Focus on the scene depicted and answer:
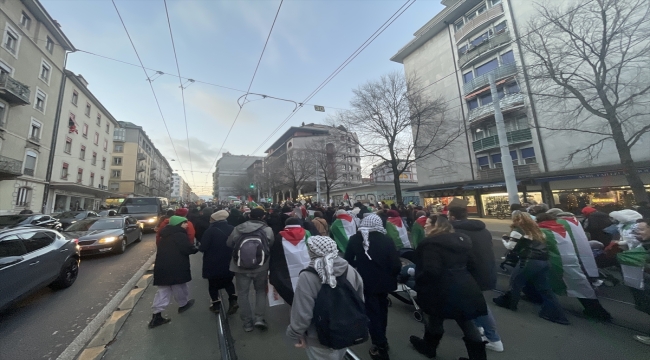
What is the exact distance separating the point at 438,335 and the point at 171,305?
4.77 m

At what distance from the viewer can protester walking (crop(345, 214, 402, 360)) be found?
9.77 ft

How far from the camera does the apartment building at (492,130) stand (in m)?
16.0

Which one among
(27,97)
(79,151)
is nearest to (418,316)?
(27,97)

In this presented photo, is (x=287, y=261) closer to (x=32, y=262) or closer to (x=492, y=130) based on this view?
(x=32, y=262)

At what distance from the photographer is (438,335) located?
2.94 m

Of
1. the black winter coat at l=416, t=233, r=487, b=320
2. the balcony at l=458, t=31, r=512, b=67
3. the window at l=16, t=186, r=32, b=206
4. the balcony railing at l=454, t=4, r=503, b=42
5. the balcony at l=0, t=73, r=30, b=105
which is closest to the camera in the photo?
the black winter coat at l=416, t=233, r=487, b=320

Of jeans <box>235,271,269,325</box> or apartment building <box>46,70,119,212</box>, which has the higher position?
apartment building <box>46,70,119,212</box>

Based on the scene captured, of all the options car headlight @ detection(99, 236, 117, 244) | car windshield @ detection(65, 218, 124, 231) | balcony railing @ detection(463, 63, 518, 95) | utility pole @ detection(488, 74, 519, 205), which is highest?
balcony railing @ detection(463, 63, 518, 95)

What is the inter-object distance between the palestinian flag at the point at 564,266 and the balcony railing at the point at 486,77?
19.3 meters

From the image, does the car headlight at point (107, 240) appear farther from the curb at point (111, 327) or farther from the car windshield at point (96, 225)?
the curb at point (111, 327)

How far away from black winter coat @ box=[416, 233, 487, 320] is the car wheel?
7.83 meters

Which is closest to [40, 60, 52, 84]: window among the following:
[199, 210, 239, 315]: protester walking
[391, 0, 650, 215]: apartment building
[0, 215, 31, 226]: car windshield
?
[0, 215, 31, 226]: car windshield

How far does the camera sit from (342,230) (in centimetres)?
654

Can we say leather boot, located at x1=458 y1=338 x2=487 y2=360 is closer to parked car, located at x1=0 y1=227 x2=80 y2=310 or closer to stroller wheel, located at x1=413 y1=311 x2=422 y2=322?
stroller wheel, located at x1=413 y1=311 x2=422 y2=322
